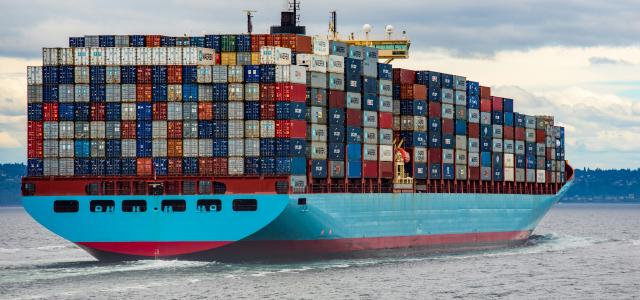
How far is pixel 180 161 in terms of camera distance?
220 ft

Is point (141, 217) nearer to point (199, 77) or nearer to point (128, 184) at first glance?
point (128, 184)

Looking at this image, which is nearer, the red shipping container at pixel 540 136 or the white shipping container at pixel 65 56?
the white shipping container at pixel 65 56

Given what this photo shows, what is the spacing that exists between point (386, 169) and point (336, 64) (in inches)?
347

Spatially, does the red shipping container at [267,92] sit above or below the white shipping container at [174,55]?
below

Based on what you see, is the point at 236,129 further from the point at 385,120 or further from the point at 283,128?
the point at 385,120

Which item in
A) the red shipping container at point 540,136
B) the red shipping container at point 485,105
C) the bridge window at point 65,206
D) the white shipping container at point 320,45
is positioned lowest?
the bridge window at point 65,206

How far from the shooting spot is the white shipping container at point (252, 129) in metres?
66.8

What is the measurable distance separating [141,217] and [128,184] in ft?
7.62

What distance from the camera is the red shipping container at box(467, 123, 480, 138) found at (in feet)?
292

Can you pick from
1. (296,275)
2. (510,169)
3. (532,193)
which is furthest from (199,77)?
(532,193)

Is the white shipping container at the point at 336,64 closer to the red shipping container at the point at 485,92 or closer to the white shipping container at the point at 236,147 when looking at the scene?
the white shipping container at the point at 236,147

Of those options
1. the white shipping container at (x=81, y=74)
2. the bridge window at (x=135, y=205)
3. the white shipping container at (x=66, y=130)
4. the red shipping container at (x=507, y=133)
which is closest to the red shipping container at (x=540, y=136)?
the red shipping container at (x=507, y=133)

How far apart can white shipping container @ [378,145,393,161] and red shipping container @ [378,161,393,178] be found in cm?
27

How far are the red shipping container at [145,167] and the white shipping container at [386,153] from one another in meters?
16.5
